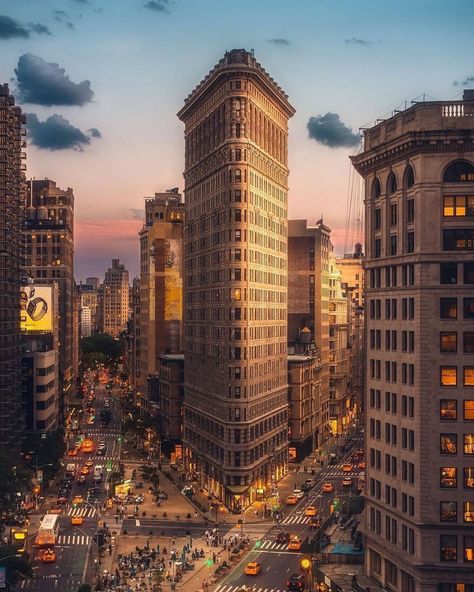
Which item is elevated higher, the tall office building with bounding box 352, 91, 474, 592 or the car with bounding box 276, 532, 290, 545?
the tall office building with bounding box 352, 91, 474, 592

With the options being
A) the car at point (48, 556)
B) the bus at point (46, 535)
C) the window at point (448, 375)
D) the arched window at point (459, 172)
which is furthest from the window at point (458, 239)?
the bus at point (46, 535)

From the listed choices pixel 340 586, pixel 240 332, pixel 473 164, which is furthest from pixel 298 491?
pixel 473 164

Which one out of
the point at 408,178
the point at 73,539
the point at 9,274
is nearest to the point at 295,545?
the point at 73,539

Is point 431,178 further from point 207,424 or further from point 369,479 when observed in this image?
point 207,424

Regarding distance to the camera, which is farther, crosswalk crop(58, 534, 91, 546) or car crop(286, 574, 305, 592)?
crosswalk crop(58, 534, 91, 546)

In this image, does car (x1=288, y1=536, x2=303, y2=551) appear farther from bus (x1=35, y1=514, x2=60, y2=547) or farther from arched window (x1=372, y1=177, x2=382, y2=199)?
arched window (x1=372, y1=177, x2=382, y2=199)

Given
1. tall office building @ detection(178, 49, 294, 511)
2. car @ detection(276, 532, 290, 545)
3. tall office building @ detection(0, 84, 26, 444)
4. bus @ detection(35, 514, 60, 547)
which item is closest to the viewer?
bus @ detection(35, 514, 60, 547)

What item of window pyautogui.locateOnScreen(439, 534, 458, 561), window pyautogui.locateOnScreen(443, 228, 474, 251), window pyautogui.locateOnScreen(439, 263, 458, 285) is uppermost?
window pyautogui.locateOnScreen(443, 228, 474, 251)

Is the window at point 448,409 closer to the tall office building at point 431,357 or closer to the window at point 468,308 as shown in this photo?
the tall office building at point 431,357

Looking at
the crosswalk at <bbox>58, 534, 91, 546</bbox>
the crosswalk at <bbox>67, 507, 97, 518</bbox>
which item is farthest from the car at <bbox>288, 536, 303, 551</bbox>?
the crosswalk at <bbox>67, 507, 97, 518</bbox>
